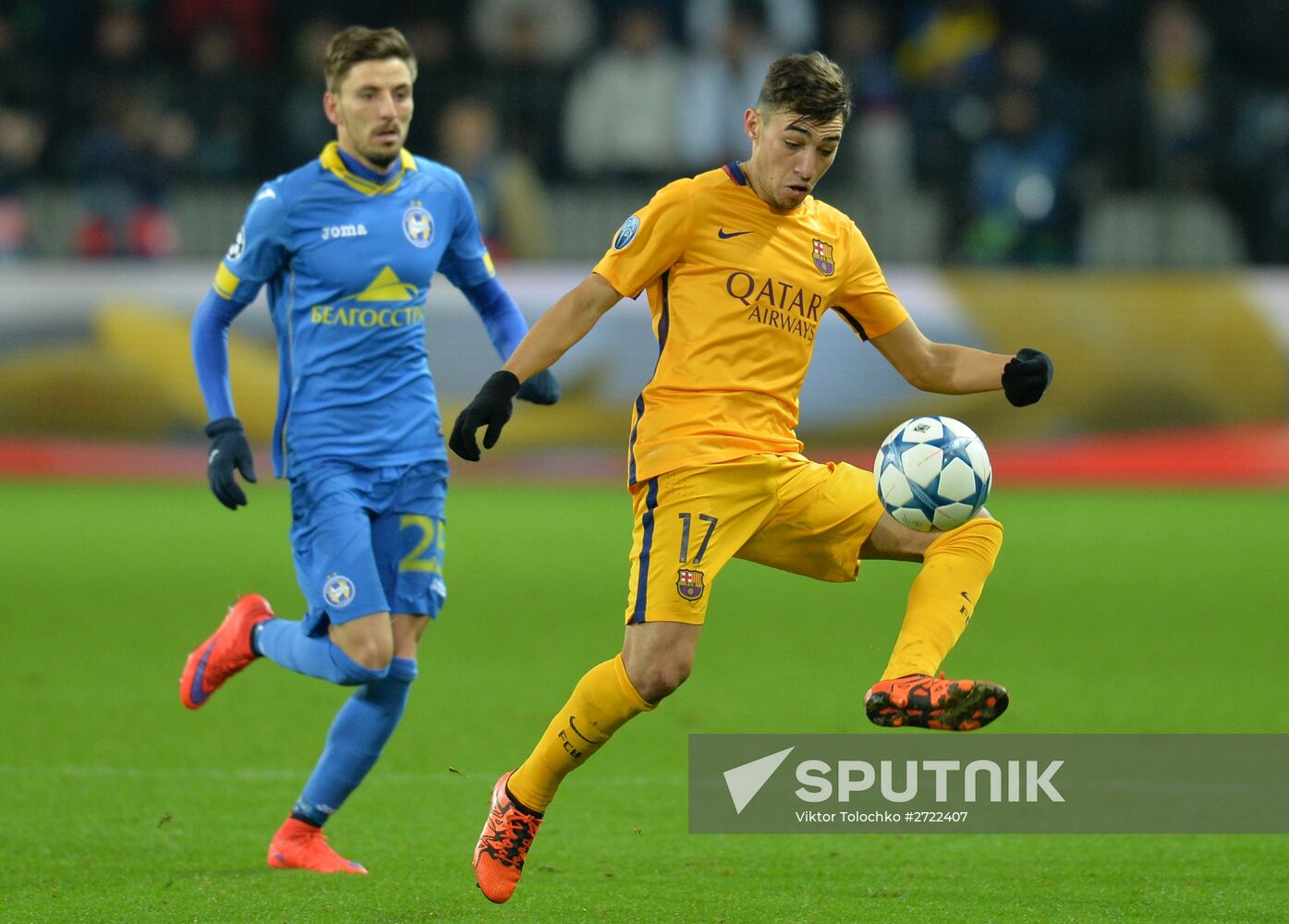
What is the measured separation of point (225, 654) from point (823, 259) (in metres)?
2.29

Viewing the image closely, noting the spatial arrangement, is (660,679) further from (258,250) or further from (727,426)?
(258,250)

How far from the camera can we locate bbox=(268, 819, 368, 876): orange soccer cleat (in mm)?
5445

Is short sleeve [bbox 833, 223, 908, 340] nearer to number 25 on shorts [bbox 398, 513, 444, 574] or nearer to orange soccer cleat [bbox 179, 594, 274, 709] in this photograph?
number 25 on shorts [bbox 398, 513, 444, 574]

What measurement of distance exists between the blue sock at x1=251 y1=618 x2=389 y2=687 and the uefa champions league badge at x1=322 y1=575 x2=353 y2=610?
Result: 0.13 meters

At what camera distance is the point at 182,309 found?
1435cm

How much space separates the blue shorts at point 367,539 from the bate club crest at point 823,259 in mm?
1387

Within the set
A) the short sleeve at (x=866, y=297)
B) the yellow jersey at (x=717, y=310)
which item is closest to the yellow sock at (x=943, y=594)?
the yellow jersey at (x=717, y=310)

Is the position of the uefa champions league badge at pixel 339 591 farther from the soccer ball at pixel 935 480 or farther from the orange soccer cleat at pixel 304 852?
the soccer ball at pixel 935 480

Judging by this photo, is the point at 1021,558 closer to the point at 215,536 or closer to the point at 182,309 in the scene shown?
the point at 215,536

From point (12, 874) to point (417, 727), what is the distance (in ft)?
7.88

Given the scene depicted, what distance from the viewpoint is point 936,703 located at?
443 cm

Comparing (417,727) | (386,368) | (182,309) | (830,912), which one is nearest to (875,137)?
(182,309)

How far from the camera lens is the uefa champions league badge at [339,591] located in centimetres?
541

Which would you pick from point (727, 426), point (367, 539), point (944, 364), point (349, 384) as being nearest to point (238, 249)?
point (349, 384)
